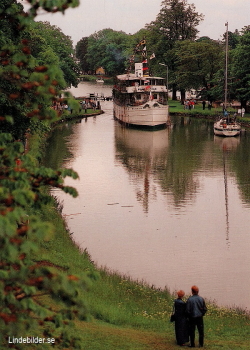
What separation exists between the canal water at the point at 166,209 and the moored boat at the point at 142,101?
37.6 feet

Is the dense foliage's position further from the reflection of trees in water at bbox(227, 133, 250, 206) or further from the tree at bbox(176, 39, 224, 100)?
the reflection of trees in water at bbox(227, 133, 250, 206)

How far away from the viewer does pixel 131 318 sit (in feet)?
52.6

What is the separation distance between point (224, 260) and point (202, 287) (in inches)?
118

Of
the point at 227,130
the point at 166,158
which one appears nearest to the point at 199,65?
the point at 227,130

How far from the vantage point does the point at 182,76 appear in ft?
309

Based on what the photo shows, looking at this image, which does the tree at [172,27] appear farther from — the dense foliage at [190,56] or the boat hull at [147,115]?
the boat hull at [147,115]

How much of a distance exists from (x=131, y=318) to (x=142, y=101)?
59384 millimetres

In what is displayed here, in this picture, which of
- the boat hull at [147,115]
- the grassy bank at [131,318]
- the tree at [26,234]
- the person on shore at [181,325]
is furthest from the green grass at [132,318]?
the boat hull at [147,115]

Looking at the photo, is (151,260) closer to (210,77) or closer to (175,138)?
(175,138)

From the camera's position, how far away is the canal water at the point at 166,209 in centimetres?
2228

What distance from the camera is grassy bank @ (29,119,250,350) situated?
13555 mm

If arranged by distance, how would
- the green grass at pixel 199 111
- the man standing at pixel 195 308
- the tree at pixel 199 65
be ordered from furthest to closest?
1. the tree at pixel 199 65
2. the green grass at pixel 199 111
3. the man standing at pixel 195 308

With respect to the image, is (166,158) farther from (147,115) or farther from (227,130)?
(147,115)

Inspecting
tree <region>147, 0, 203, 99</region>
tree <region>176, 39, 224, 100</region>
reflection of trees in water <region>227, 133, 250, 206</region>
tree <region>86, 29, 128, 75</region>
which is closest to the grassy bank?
reflection of trees in water <region>227, 133, 250, 206</region>
